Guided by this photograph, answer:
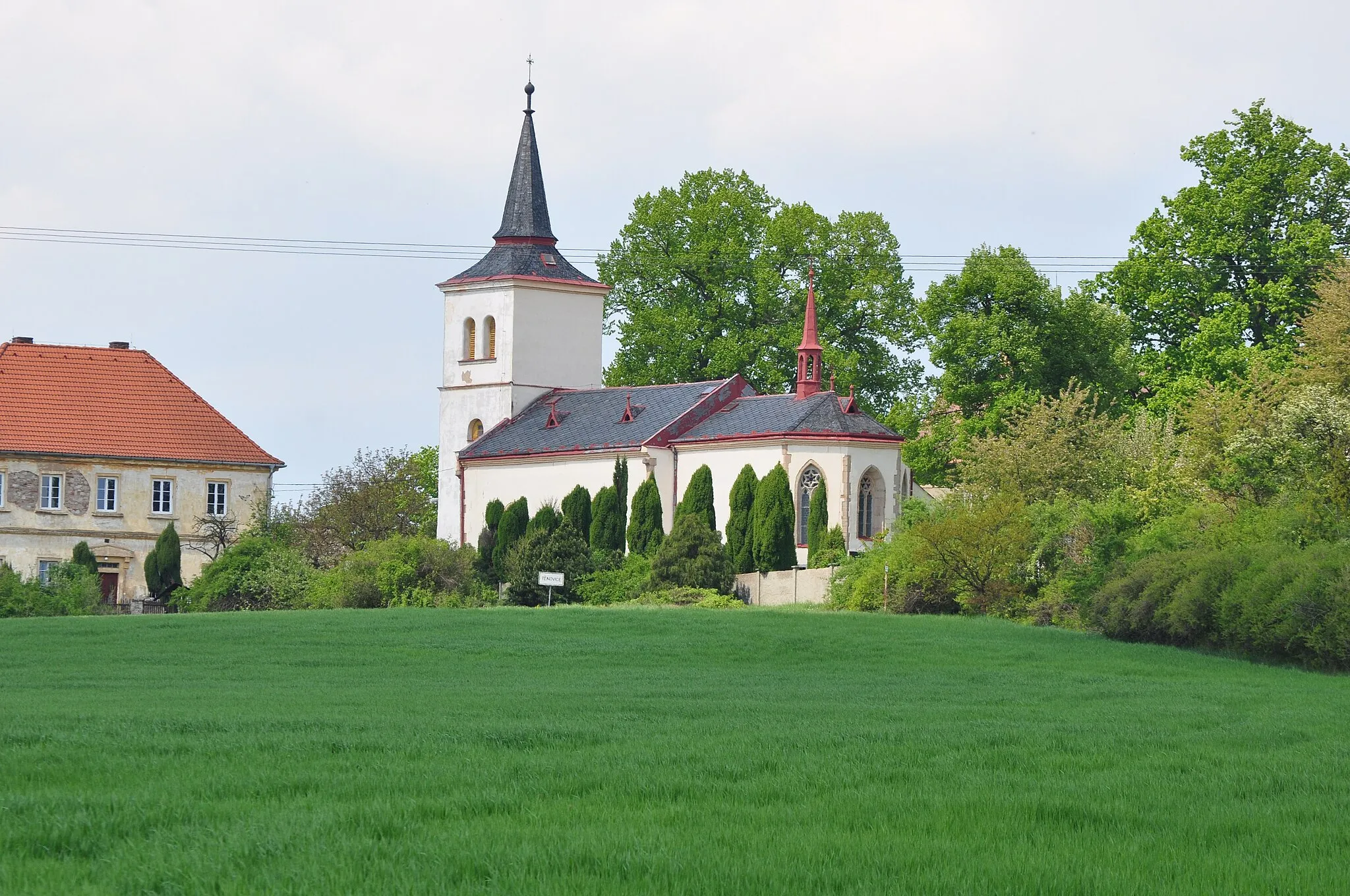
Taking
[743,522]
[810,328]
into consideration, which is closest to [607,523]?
[743,522]

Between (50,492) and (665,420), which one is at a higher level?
(665,420)

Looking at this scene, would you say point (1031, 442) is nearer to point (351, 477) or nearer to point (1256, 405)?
point (1256, 405)

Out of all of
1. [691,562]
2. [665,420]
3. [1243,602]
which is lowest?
[1243,602]

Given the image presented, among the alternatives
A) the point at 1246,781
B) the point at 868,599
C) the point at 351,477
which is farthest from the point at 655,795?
the point at 351,477

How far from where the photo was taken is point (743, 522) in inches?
2213

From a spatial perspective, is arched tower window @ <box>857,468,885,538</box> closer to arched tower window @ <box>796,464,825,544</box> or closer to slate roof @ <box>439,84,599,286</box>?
arched tower window @ <box>796,464,825,544</box>

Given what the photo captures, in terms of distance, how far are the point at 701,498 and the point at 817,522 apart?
4497 millimetres

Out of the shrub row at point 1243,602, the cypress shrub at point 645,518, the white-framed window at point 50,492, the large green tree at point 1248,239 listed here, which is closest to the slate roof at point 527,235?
the cypress shrub at point 645,518

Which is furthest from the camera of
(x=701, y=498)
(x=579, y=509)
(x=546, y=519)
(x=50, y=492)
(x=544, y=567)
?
(x=50, y=492)

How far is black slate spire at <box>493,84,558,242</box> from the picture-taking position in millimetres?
68312

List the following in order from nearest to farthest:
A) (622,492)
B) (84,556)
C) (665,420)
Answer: (622,492) → (84,556) → (665,420)

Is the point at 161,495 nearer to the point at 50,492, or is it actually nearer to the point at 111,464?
the point at 111,464

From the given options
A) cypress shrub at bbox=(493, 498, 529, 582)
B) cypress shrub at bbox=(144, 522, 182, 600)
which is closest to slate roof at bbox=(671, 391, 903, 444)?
cypress shrub at bbox=(493, 498, 529, 582)

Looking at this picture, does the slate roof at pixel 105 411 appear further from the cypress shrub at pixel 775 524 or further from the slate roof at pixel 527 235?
the cypress shrub at pixel 775 524
